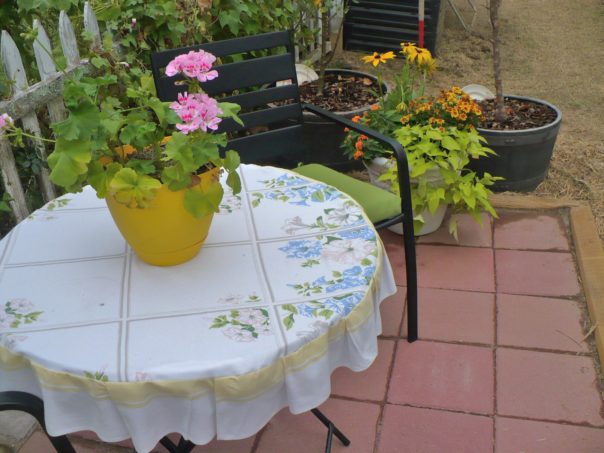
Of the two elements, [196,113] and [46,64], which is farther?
[46,64]

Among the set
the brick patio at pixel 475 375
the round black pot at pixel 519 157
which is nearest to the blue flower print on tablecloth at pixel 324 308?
the brick patio at pixel 475 375

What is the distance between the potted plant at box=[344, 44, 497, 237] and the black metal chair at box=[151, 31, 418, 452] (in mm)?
463

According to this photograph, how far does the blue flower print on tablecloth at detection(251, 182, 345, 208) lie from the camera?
1.79 m

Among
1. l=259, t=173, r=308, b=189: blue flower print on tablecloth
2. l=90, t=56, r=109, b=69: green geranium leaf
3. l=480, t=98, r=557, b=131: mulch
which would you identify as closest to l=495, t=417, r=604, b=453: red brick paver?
l=259, t=173, r=308, b=189: blue flower print on tablecloth

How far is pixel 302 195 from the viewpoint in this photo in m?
1.82

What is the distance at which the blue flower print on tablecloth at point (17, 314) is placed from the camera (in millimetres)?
1319

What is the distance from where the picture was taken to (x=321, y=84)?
3.91 metres

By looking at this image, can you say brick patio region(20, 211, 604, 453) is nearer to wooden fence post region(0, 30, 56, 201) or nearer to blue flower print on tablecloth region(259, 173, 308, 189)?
blue flower print on tablecloth region(259, 173, 308, 189)

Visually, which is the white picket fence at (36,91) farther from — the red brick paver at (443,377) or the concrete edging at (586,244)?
the concrete edging at (586,244)

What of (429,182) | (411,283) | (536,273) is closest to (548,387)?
(411,283)

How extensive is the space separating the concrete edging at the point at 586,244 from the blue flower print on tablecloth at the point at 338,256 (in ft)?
4.28

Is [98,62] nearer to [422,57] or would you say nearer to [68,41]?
[68,41]

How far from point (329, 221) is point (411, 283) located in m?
0.79

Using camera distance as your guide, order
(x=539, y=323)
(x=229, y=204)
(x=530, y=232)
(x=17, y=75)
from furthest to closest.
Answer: (x=530, y=232) → (x=539, y=323) → (x=17, y=75) → (x=229, y=204)
